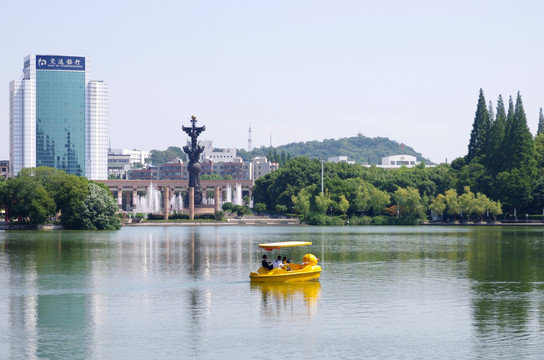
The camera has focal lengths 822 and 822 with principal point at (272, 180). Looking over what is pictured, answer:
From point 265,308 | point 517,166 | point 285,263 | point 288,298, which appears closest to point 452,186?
point 517,166

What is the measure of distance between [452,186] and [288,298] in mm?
117939

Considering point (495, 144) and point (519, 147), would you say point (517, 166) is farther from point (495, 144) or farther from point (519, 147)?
point (495, 144)

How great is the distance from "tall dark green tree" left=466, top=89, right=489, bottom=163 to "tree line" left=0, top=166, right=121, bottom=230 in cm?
7447

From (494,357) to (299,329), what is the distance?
836 cm

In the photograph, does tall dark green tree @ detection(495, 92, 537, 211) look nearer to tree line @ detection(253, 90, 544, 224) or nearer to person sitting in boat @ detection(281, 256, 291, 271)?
tree line @ detection(253, 90, 544, 224)

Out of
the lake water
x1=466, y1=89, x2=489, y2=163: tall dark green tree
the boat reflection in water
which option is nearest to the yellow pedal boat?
the boat reflection in water

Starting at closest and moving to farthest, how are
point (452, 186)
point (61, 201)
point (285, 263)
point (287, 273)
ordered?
point (287, 273), point (285, 263), point (61, 201), point (452, 186)

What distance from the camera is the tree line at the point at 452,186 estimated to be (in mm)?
140000

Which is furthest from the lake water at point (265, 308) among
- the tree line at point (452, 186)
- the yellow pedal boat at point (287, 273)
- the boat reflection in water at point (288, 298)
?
the tree line at point (452, 186)

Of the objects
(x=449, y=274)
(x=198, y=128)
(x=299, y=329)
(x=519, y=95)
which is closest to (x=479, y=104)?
(x=519, y=95)

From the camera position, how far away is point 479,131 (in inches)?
6235

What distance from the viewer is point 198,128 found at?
14325 cm

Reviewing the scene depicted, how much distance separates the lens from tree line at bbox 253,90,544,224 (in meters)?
140

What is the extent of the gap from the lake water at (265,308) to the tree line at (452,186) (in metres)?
74.7
